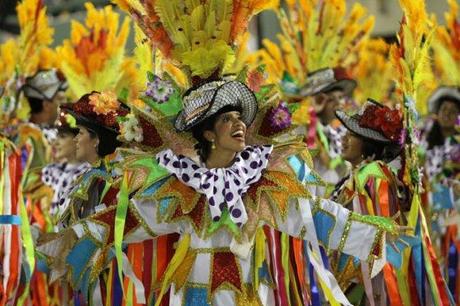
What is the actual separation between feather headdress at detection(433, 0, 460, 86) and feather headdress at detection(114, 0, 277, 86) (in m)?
4.56

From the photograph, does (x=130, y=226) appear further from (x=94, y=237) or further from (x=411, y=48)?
(x=411, y=48)

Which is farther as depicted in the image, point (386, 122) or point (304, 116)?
point (304, 116)

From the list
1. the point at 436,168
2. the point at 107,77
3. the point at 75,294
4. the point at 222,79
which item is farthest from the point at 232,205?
the point at 436,168

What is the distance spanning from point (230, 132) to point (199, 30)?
0.55m

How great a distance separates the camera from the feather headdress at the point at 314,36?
10492 millimetres

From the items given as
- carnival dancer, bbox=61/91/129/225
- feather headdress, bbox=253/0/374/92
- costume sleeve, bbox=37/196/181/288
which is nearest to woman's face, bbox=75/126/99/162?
carnival dancer, bbox=61/91/129/225

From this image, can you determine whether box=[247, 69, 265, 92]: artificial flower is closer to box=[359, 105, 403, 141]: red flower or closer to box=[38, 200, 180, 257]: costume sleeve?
box=[38, 200, 180, 257]: costume sleeve

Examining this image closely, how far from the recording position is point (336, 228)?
541 centimetres

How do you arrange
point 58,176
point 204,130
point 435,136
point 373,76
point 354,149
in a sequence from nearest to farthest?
point 204,130 → point 354,149 → point 58,176 → point 435,136 → point 373,76

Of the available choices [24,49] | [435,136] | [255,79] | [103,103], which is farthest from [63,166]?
[435,136]

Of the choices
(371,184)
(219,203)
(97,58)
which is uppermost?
(97,58)

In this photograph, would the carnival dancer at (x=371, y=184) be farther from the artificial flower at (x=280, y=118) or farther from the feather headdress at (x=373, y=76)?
the feather headdress at (x=373, y=76)

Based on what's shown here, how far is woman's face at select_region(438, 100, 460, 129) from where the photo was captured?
980 cm

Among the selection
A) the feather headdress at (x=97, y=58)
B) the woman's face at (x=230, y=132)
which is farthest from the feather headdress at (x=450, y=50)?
the woman's face at (x=230, y=132)
